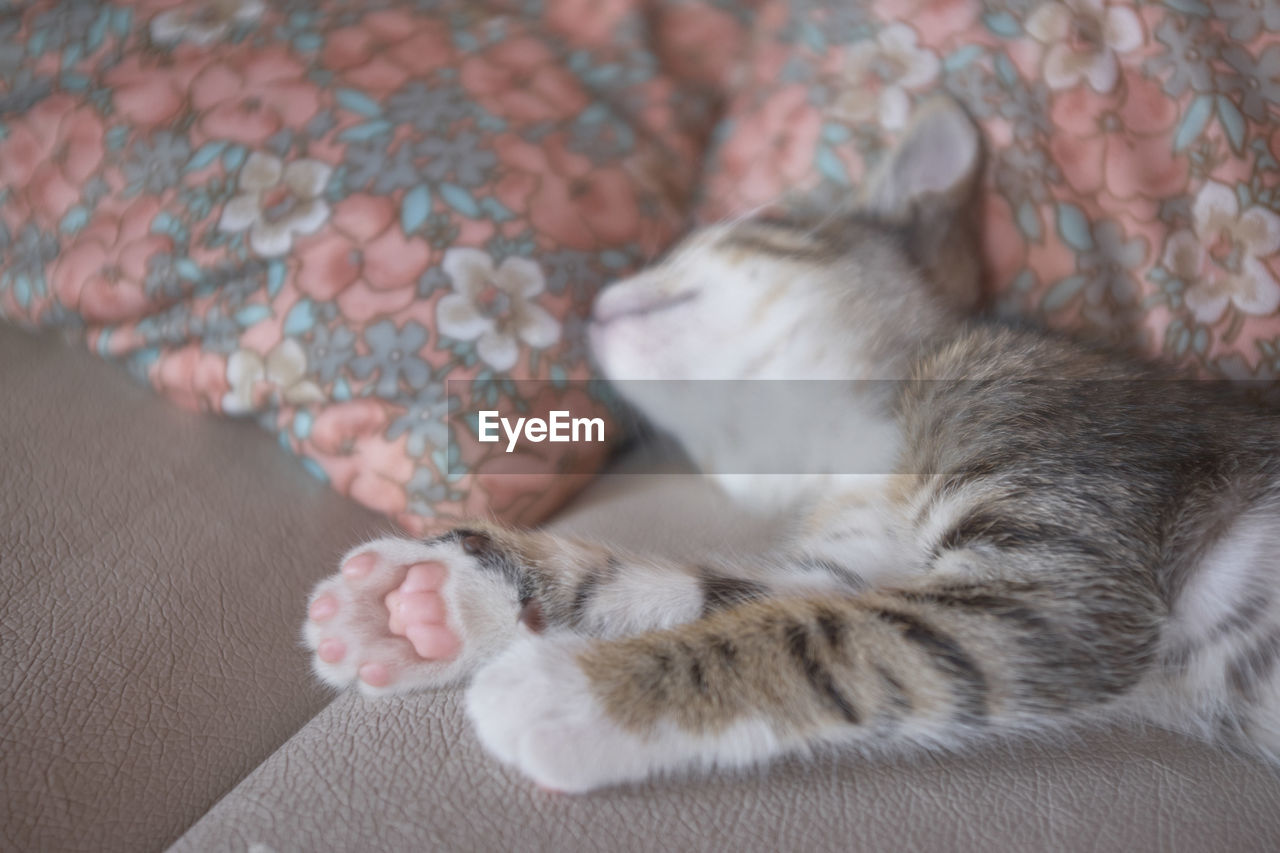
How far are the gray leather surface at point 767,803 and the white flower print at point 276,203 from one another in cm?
51

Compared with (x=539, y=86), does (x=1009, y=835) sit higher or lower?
lower

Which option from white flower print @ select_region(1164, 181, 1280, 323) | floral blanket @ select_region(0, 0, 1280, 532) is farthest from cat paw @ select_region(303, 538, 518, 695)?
white flower print @ select_region(1164, 181, 1280, 323)

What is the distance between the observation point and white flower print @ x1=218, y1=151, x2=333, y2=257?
907mm

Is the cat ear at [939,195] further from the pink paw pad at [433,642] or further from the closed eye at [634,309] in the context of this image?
the pink paw pad at [433,642]

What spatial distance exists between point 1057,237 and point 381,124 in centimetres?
73

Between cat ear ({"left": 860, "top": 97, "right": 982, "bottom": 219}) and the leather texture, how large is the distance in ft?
1.48

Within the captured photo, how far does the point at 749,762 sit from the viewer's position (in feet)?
→ 2.04

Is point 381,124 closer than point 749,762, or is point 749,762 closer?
point 749,762

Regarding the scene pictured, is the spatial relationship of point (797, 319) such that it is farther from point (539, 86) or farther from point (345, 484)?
point (345, 484)

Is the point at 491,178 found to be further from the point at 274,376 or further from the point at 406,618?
the point at 406,618

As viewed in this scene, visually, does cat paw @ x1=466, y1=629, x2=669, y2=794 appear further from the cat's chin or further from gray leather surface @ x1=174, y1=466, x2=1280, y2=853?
the cat's chin

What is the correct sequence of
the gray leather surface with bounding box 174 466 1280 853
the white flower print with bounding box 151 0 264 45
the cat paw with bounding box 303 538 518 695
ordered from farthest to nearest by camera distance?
1. the white flower print with bounding box 151 0 264 45
2. the cat paw with bounding box 303 538 518 695
3. the gray leather surface with bounding box 174 466 1280 853

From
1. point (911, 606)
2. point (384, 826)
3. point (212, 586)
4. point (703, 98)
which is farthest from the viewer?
point (703, 98)

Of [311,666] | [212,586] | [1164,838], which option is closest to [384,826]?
[311,666]
